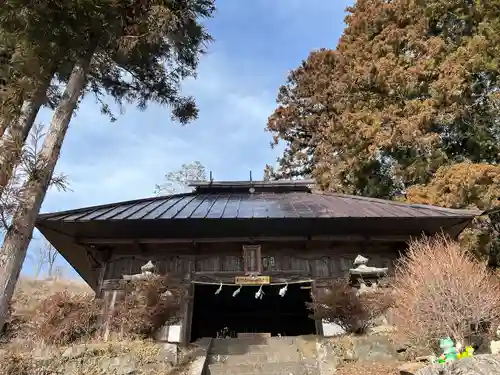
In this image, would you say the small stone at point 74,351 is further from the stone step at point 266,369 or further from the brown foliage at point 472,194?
the brown foliage at point 472,194

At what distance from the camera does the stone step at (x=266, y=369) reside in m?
7.17

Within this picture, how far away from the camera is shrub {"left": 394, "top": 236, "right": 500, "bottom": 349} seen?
243 inches

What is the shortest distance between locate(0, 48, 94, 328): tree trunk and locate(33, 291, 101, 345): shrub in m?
1.65

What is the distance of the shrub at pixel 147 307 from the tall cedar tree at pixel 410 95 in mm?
10578

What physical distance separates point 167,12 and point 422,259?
594 centimetres

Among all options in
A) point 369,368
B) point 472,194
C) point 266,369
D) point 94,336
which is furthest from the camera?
point 472,194

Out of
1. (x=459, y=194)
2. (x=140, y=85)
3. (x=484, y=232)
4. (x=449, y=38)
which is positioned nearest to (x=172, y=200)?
(x=140, y=85)

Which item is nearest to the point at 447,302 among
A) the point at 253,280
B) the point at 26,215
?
the point at 253,280

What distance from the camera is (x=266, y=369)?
7.29m

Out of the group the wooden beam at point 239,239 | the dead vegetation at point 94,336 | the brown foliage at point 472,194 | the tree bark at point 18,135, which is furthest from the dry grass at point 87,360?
the brown foliage at point 472,194

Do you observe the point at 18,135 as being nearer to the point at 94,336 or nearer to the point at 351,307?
the point at 94,336

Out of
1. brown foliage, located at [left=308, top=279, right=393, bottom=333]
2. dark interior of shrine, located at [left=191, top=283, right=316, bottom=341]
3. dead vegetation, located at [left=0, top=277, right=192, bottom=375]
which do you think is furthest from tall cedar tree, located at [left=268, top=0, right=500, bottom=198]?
dead vegetation, located at [left=0, top=277, right=192, bottom=375]

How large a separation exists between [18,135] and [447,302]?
674cm

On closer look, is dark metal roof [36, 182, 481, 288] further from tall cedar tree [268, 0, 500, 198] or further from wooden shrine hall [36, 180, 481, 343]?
tall cedar tree [268, 0, 500, 198]
